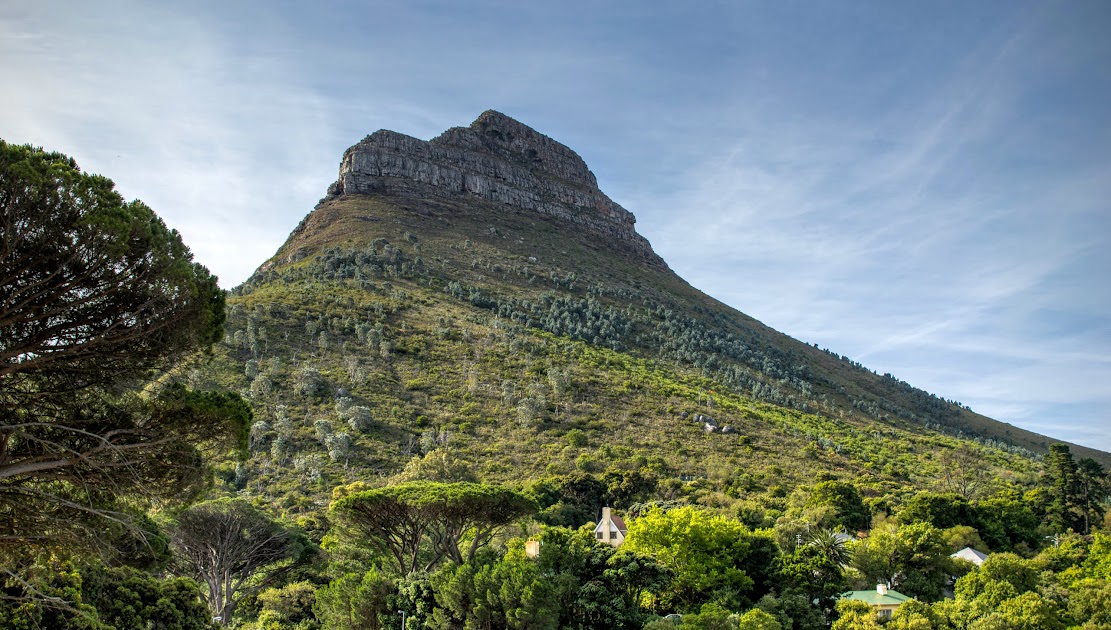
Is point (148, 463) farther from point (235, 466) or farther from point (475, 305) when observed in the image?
point (475, 305)

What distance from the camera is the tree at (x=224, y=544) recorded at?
102ft

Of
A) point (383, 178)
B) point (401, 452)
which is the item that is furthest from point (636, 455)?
point (383, 178)

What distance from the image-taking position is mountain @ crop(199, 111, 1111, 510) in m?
51.3

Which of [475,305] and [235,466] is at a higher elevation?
[475,305]

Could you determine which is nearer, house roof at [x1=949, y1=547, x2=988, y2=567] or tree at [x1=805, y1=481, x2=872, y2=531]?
house roof at [x1=949, y1=547, x2=988, y2=567]

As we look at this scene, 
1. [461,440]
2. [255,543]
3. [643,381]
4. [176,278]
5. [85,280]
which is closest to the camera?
[85,280]

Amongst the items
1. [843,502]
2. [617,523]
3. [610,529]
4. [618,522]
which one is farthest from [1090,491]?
[610,529]

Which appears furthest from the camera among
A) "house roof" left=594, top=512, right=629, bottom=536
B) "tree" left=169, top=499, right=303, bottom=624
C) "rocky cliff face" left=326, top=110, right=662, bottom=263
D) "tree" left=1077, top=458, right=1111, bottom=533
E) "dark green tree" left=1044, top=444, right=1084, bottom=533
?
"rocky cliff face" left=326, top=110, right=662, bottom=263

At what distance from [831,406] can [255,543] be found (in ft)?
216

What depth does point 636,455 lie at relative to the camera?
5466 centimetres

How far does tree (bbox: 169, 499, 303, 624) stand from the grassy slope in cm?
1014

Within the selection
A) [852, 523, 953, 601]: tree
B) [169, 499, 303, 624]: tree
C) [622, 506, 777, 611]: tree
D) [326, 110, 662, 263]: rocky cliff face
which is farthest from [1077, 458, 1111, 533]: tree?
[326, 110, 662, 263]: rocky cliff face

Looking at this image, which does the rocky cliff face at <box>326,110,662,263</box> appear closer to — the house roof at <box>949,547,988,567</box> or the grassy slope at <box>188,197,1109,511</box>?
the grassy slope at <box>188,197,1109,511</box>

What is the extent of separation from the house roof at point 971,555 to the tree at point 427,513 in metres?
28.5
